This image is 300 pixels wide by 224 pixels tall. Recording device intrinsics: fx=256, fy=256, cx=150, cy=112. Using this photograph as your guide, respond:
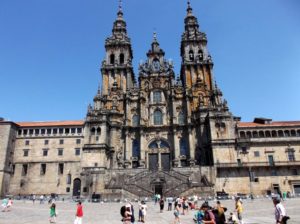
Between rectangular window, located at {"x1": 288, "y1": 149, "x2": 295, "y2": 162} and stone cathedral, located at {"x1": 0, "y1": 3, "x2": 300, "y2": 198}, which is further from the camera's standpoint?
rectangular window, located at {"x1": 288, "y1": 149, "x2": 295, "y2": 162}

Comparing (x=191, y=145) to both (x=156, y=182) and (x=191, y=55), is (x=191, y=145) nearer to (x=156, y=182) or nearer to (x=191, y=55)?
(x=156, y=182)

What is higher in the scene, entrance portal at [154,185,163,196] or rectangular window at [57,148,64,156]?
rectangular window at [57,148,64,156]

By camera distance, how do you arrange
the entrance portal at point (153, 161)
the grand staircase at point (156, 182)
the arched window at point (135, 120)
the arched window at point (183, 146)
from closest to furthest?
the grand staircase at point (156, 182), the entrance portal at point (153, 161), the arched window at point (183, 146), the arched window at point (135, 120)

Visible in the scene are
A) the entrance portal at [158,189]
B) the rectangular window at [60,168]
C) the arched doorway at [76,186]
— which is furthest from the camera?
the rectangular window at [60,168]

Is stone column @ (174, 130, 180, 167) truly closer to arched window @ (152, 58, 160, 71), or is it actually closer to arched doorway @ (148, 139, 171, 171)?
arched doorway @ (148, 139, 171, 171)

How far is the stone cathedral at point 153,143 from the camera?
44.4m

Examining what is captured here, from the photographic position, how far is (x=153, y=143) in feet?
175

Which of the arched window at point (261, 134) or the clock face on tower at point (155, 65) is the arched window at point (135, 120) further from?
the arched window at point (261, 134)

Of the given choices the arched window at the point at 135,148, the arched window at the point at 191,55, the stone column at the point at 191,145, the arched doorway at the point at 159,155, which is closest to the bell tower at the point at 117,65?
the arched window at the point at 135,148

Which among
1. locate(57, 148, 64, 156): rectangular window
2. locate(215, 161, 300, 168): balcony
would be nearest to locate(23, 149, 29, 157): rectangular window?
locate(57, 148, 64, 156): rectangular window

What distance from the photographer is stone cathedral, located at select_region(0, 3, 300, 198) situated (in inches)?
1747

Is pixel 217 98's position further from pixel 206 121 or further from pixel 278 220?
pixel 278 220

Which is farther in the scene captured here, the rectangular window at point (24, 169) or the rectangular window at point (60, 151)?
the rectangular window at point (60, 151)

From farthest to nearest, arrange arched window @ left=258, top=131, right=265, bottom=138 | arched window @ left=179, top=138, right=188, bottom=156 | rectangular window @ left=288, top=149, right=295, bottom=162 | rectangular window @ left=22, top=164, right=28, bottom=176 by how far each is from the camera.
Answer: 1. rectangular window @ left=22, top=164, right=28, bottom=176
2. arched window @ left=179, top=138, right=188, bottom=156
3. arched window @ left=258, top=131, right=265, bottom=138
4. rectangular window @ left=288, top=149, right=295, bottom=162
